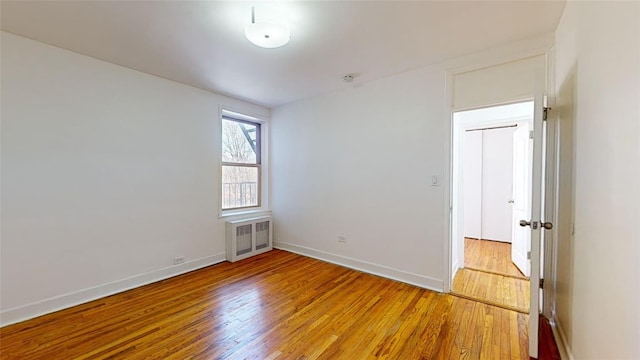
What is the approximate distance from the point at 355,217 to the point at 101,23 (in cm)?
325

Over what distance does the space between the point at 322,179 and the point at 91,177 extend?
8.95 feet

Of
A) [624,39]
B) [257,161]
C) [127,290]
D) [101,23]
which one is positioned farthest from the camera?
[257,161]

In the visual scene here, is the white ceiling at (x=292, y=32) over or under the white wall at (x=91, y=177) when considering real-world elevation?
over

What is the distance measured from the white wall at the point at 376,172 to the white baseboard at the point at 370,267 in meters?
0.01

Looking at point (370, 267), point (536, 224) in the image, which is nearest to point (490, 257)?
point (370, 267)

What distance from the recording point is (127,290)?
292 cm

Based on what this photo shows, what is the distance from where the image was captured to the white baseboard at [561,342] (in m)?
1.79

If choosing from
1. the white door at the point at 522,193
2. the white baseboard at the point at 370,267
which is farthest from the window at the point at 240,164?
the white door at the point at 522,193

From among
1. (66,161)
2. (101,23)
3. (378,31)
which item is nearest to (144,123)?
(66,161)

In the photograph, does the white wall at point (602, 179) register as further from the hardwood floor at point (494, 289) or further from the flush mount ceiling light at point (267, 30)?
the flush mount ceiling light at point (267, 30)

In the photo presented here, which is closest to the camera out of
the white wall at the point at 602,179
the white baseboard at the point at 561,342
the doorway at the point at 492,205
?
the white wall at the point at 602,179

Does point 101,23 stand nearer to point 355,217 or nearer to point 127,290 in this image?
point 127,290

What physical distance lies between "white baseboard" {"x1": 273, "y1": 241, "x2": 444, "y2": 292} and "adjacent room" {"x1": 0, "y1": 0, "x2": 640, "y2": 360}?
0.07 ft

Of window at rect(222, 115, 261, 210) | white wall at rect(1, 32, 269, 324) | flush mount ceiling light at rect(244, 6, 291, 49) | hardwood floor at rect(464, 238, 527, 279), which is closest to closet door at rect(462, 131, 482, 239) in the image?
hardwood floor at rect(464, 238, 527, 279)
